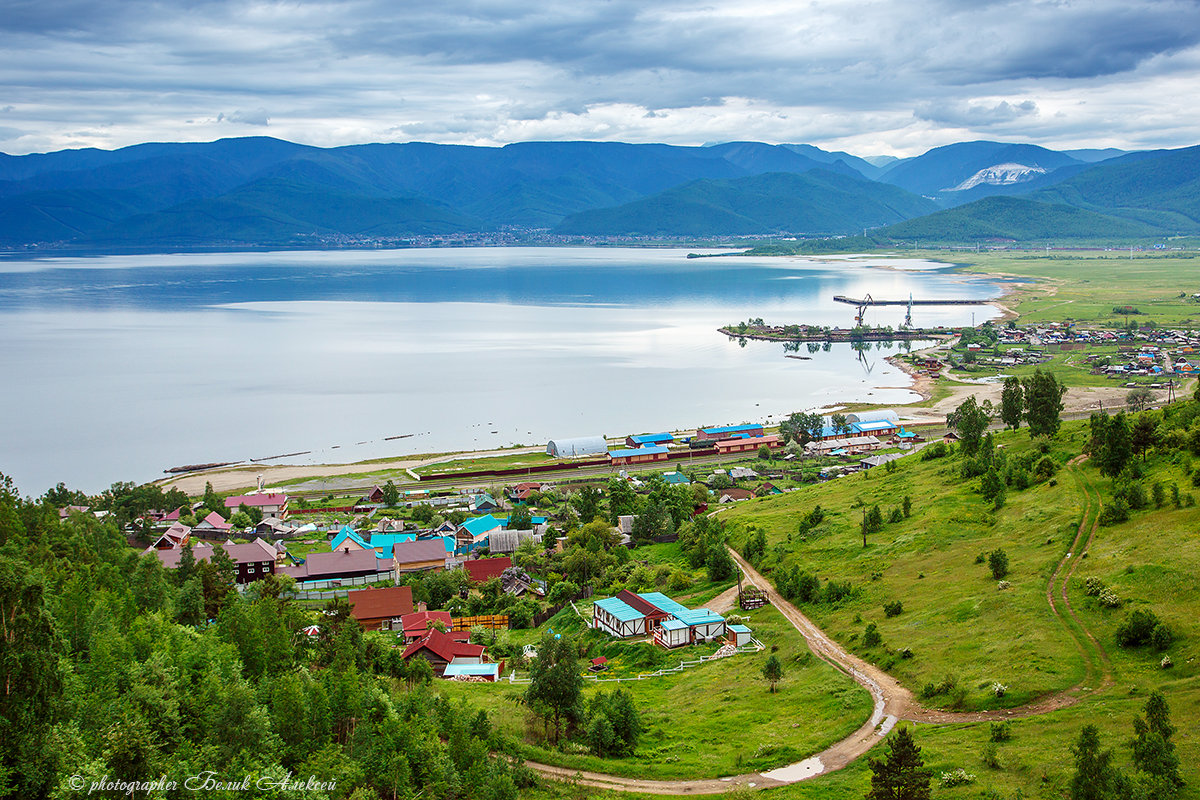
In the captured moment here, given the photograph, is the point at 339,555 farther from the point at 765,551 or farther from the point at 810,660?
the point at 810,660

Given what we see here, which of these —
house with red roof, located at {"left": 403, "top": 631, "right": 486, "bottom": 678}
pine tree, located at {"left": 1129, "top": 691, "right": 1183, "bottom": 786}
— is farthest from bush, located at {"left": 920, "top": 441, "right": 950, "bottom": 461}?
pine tree, located at {"left": 1129, "top": 691, "right": 1183, "bottom": 786}

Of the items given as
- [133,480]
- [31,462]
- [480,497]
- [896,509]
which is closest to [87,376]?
[31,462]

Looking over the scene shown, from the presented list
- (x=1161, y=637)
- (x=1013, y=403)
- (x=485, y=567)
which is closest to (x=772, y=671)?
(x=1161, y=637)

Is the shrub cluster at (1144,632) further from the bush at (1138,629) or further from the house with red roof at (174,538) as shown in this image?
the house with red roof at (174,538)

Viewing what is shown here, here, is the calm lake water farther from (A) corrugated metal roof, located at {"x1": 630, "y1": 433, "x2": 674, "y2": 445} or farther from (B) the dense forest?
(B) the dense forest

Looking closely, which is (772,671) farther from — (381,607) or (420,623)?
(381,607)
